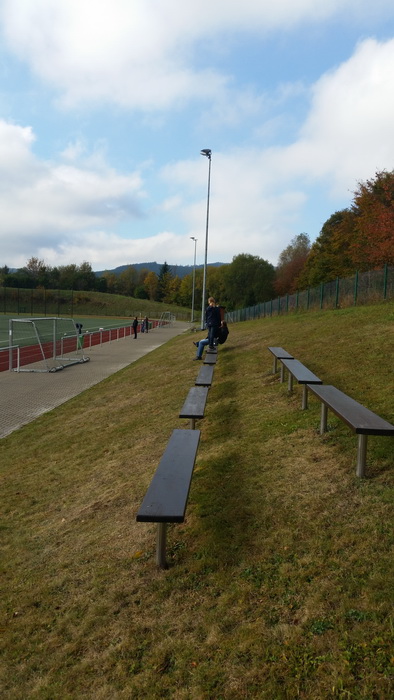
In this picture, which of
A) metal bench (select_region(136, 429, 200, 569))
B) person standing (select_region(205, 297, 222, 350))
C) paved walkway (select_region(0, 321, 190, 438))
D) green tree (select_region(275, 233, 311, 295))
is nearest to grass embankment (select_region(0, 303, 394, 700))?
metal bench (select_region(136, 429, 200, 569))

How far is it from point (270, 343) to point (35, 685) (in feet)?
37.1

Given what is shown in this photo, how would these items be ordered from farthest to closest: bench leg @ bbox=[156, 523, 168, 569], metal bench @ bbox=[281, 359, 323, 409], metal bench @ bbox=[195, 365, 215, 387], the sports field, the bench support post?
the sports field, metal bench @ bbox=[195, 365, 215, 387], metal bench @ bbox=[281, 359, 323, 409], the bench support post, bench leg @ bbox=[156, 523, 168, 569]

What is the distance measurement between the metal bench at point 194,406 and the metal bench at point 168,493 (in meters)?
1.20

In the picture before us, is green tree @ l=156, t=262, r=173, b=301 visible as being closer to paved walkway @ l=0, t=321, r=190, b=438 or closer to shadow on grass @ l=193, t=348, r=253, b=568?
paved walkway @ l=0, t=321, r=190, b=438

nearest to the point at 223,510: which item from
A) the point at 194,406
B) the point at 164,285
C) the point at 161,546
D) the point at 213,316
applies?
the point at 161,546

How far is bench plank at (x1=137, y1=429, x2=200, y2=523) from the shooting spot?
310cm

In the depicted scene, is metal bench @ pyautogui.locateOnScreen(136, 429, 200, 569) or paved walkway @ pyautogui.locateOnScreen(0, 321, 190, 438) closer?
metal bench @ pyautogui.locateOnScreen(136, 429, 200, 569)

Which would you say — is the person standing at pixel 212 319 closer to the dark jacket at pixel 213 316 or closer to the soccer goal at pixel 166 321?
the dark jacket at pixel 213 316

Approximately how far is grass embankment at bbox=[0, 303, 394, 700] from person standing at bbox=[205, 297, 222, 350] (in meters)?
6.15

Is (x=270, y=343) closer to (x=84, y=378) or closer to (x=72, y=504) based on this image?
(x=84, y=378)

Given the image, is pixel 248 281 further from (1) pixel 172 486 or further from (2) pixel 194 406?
(1) pixel 172 486

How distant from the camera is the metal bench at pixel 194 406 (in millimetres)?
5781

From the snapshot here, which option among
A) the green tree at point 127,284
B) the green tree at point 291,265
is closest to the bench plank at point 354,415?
the green tree at point 291,265

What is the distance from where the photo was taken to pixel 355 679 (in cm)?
224
